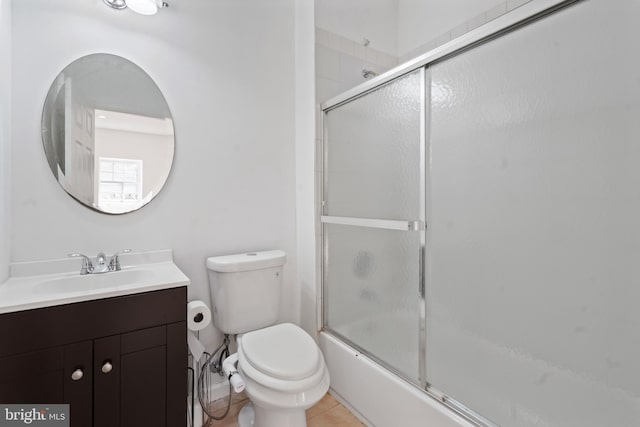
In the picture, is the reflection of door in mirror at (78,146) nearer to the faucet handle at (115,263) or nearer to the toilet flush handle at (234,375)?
the faucet handle at (115,263)

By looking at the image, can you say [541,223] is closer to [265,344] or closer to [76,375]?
[265,344]

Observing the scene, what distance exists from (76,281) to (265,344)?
850 mm

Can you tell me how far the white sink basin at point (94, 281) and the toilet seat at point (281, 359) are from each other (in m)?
0.53

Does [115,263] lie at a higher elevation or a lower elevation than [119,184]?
lower

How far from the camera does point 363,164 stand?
5.55 feet

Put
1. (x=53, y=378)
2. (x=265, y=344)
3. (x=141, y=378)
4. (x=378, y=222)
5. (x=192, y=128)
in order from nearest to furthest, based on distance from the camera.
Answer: (x=53, y=378)
(x=141, y=378)
(x=265, y=344)
(x=378, y=222)
(x=192, y=128)

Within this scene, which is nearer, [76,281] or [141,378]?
[141,378]

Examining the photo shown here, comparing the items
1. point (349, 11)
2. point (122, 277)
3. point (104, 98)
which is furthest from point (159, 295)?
point (349, 11)

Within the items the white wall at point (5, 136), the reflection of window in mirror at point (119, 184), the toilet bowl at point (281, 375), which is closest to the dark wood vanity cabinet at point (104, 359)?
the toilet bowl at point (281, 375)

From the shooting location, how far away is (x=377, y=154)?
63.0 inches

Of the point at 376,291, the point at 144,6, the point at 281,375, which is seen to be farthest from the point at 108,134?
the point at 376,291

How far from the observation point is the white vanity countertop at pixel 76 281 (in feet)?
3.37

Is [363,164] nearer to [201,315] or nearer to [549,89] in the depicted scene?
[549,89]

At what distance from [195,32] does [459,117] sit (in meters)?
1.41
